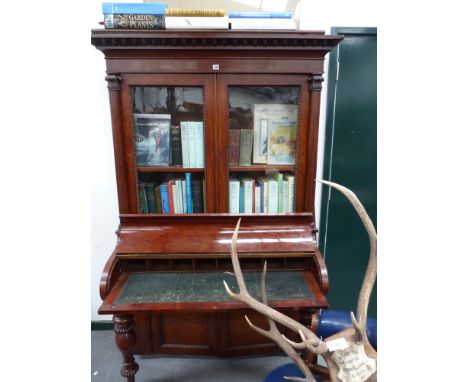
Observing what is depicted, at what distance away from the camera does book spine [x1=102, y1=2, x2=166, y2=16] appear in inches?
46.8

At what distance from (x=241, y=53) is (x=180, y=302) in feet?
3.84

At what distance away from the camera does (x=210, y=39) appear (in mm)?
1190

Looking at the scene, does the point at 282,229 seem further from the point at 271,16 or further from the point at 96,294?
the point at 96,294

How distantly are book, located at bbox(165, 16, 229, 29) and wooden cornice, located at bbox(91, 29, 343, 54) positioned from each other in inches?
2.3

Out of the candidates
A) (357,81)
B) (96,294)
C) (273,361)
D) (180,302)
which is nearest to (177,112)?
(180,302)

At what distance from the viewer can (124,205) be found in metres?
1.40

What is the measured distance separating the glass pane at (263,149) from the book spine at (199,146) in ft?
0.47

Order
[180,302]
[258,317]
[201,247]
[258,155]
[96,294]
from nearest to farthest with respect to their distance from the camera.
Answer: [180,302], [201,247], [258,155], [258,317], [96,294]

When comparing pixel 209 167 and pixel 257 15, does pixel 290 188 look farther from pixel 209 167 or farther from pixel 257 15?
pixel 257 15

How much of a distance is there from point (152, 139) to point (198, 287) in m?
0.80

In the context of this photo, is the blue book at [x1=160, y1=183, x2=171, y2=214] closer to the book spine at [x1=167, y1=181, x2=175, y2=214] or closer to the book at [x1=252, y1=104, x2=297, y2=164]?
the book spine at [x1=167, y1=181, x2=175, y2=214]

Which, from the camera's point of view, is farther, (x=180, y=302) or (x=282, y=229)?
(x=282, y=229)

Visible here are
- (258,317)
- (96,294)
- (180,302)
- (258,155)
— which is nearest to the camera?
(180,302)

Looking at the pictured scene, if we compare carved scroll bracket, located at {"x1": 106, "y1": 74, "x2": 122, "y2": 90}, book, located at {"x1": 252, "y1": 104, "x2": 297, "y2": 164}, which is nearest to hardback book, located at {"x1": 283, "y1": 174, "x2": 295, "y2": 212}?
book, located at {"x1": 252, "y1": 104, "x2": 297, "y2": 164}
